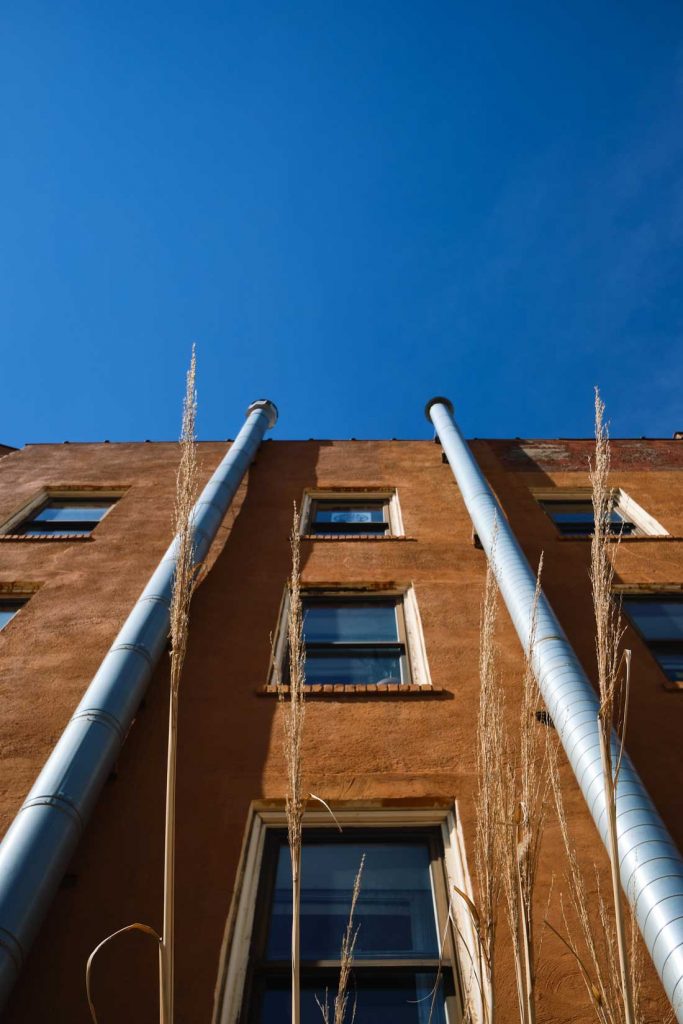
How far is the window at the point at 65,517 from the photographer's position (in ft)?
34.3

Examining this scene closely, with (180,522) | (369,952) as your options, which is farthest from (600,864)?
(180,522)

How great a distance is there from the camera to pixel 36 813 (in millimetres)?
4410

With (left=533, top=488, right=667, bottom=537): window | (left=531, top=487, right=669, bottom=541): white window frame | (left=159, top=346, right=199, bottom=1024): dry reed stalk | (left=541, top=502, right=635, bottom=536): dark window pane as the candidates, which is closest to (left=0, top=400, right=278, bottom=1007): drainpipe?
(left=159, top=346, right=199, bottom=1024): dry reed stalk

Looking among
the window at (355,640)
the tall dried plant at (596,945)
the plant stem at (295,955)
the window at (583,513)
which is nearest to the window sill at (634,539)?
the window at (583,513)

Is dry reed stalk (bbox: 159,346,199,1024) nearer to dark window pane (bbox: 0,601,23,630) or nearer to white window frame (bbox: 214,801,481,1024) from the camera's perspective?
white window frame (bbox: 214,801,481,1024)

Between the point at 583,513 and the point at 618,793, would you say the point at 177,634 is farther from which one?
the point at 583,513

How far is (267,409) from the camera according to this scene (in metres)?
13.6

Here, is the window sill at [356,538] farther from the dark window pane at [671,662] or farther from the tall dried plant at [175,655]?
the tall dried plant at [175,655]

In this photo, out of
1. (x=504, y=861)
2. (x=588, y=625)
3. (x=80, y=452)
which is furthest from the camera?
(x=80, y=452)

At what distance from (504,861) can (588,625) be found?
519 centimetres

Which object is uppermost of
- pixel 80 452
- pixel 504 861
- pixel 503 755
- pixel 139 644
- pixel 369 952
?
pixel 80 452

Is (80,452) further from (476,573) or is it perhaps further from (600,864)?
(600,864)

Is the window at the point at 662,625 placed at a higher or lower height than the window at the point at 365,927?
higher

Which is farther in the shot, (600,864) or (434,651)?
(434,651)
